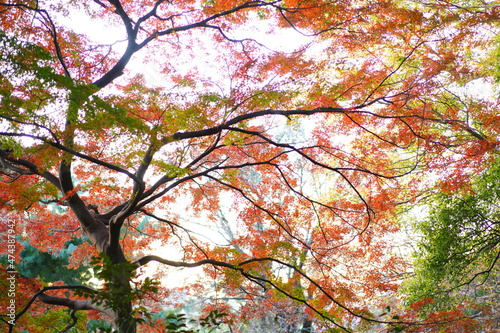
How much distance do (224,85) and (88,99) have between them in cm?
272

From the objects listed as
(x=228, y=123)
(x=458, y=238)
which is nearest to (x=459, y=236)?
(x=458, y=238)

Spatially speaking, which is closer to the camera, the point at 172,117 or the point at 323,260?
the point at 172,117

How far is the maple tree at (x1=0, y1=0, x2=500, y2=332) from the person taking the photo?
10.8 feet

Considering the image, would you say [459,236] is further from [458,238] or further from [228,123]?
[228,123]

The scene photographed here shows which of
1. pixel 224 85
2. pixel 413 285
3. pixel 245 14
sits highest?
pixel 245 14

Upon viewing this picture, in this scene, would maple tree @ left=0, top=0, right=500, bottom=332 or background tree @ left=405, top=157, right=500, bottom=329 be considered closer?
maple tree @ left=0, top=0, right=500, bottom=332

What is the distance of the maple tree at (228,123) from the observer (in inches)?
130

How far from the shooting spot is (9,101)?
2.96 meters

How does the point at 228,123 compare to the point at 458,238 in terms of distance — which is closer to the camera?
the point at 228,123

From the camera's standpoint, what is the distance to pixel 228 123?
3738 mm

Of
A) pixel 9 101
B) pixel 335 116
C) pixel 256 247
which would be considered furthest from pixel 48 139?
pixel 335 116

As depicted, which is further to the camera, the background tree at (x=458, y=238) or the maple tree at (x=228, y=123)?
the background tree at (x=458, y=238)

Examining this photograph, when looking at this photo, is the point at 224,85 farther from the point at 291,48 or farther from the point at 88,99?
the point at 88,99

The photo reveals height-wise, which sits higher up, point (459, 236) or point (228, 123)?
point (228, 123)
